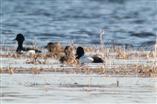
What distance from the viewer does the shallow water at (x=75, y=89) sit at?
13.9 metres

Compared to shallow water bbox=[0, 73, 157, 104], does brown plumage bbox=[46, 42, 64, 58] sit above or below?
above

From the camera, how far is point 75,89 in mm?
15109

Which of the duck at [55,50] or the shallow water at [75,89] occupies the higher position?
the duck at [55,50]

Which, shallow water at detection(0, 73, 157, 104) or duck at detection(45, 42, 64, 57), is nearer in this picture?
shallow water at detection(0, 73, 157, 104)

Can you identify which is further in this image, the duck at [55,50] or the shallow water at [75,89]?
the duck at [55,50]

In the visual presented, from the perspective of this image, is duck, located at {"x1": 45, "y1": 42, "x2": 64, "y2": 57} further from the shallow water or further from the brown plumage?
the shallow water

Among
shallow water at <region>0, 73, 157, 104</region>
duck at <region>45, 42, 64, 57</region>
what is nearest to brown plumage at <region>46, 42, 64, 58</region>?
duck at <region>45, 42, 64, 57</region>

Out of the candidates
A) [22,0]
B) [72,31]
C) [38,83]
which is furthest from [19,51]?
[22,0]

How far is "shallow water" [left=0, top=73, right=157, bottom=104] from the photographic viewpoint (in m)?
13.9

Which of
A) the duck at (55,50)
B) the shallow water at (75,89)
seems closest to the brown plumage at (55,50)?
the duck at (55,50)

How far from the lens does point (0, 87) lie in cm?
1506

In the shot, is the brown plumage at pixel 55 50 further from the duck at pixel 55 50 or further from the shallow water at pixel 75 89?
the shallow water at pixel 75 89

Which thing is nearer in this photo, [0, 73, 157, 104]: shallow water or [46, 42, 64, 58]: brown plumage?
[0, 73, 157, 104]: shallow water

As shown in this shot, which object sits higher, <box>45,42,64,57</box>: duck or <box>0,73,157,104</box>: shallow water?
<box>45,42,64,57</box>: duck
